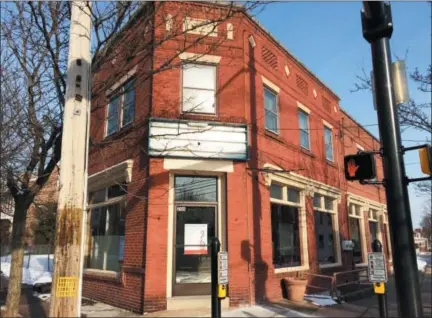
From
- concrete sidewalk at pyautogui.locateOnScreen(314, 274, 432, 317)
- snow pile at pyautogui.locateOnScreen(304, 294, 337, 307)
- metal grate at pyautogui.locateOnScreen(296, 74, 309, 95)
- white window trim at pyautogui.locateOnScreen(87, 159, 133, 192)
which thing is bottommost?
concrete sidewalk at pyautogui.locateOnScreen(314, 274, 432, 317)

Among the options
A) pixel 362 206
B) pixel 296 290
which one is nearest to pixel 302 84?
pixel 296 290

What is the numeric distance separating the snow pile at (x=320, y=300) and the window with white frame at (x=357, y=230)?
263 inches

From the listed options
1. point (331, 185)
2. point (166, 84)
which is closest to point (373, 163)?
point (166, 84)

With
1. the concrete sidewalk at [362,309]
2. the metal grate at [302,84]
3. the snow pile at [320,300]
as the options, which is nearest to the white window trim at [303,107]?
the metal grate at [302,84]

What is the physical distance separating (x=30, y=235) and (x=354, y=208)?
25.2 meters

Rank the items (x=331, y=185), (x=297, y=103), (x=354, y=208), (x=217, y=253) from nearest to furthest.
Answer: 1. (x=217, y=253)
2. (x=297, y=103)
3. (x=331, y=185)
4. (x=354, y=208)

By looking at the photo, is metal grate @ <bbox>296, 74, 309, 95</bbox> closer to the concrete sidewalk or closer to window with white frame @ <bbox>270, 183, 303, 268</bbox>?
window with white frame @ <bbox>270, 183, 303, 268</bbox>

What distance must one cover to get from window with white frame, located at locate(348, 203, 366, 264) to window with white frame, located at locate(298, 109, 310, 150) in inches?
204

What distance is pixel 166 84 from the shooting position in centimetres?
1124

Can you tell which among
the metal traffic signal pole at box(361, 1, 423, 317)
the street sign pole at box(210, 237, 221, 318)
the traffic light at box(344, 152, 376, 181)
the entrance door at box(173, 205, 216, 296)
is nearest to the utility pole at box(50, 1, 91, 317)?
the street sign pole at box(210, 237, 221, 318)

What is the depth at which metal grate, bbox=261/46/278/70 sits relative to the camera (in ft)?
44.0

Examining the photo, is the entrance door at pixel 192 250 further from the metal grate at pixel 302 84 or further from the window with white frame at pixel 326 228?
the metal grate at pixel 302 84

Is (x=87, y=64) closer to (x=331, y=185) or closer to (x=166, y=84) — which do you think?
(x=166, y=84)

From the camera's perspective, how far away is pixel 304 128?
1573 cm
